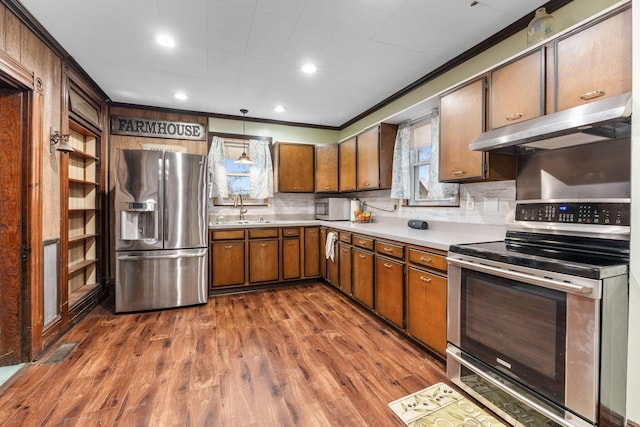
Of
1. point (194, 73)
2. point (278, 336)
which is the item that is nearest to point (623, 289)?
point (278, 336)

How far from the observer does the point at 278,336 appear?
8.61ft

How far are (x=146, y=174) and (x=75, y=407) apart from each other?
2218 millimetres

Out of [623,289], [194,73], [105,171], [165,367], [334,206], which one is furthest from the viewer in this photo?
[334,206]

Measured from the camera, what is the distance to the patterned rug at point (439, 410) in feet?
5.16

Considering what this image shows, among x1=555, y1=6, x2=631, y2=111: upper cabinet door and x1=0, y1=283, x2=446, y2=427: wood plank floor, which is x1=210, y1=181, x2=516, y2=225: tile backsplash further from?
x1=0, y1=283, x2=446, y2=427: wood plank floor

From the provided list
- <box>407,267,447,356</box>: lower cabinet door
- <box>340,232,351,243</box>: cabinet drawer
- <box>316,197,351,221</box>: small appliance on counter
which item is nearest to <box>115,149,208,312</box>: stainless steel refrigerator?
<box>340,232,351,243</box>: cabinet drawer

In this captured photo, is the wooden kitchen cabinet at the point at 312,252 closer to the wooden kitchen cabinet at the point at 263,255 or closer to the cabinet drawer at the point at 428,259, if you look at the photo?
the wooden kitchen cabinet at the point at 263,255

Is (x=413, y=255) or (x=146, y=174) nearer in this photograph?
(x=413, y=255)

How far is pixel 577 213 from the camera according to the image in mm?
1628

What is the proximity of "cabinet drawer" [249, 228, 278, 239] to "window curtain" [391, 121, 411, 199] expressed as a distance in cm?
168

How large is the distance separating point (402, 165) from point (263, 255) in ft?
7.11

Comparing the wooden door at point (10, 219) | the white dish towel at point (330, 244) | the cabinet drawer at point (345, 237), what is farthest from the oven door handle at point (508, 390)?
the wooden door at point (10, 219)

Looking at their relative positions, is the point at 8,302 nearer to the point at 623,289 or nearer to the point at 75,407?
the point at 75,407

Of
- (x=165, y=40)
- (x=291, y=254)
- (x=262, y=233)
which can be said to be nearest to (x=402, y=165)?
(x=291, y=254)
